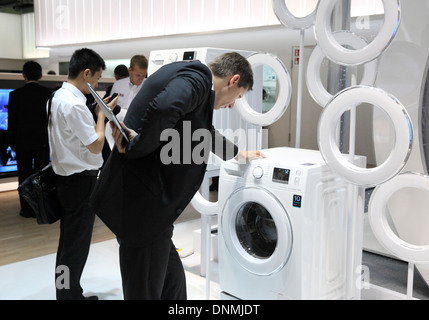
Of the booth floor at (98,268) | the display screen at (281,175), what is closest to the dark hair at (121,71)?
the booth floor at (98,268)

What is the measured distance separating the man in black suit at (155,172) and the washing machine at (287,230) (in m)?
0.75

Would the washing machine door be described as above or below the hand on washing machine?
below

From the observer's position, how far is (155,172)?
1659 millimetres

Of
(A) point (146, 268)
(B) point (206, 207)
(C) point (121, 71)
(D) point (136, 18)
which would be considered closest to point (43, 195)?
(B) point (206, 207)

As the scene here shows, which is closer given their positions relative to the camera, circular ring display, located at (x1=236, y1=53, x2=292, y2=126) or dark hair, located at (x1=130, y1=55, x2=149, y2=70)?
circular ring display, located at (x1=236, y1=53, x2=292, y2=126)

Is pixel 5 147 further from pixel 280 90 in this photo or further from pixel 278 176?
pixel 278 176

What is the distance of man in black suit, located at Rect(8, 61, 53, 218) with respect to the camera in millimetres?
4508

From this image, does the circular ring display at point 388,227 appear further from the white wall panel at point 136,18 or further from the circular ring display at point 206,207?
the white wall panel at point 136,18

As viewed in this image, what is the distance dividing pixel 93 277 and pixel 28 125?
204cm

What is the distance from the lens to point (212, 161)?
11.2 feet

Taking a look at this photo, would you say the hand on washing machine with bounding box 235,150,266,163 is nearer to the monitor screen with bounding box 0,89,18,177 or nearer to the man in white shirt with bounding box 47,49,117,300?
the man in white shirt with bounding box 47,49,117,300

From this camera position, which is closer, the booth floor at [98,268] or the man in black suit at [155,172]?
the man in black suit at [155,172]

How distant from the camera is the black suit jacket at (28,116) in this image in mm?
4508

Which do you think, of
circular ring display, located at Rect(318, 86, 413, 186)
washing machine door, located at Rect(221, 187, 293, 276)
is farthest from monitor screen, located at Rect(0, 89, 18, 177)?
circular ring display, located at Rect(318, 86, 413, 186)
